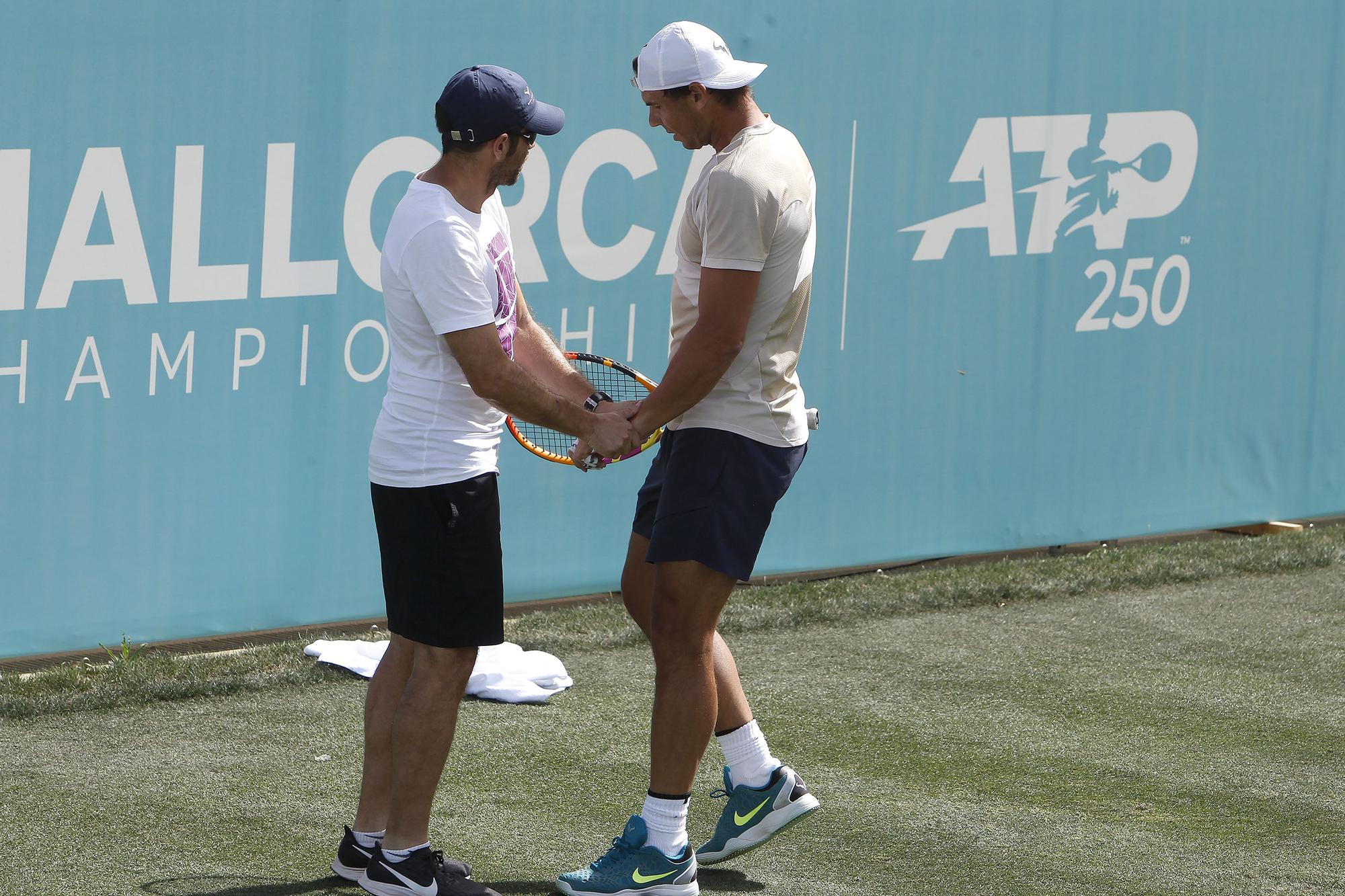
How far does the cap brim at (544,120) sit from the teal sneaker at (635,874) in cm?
145

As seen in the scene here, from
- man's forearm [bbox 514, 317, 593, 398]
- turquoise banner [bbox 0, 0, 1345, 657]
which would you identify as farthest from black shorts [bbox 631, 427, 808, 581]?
turquoise banner [bbox 0, 0, 1345, 657]

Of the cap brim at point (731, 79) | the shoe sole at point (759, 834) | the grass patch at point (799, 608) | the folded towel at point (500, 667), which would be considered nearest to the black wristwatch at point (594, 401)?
the cap brim at point (731, 79)

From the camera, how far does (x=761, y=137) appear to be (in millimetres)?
3508

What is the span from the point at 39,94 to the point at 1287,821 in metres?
3.90

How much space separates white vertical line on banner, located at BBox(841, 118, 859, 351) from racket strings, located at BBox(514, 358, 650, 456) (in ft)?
4.67

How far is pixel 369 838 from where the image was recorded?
356 centimetres

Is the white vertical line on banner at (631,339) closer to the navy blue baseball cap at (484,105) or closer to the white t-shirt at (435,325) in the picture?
the white t-shirt at (435,325)

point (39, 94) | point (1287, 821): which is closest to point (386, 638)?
point (39, 94)

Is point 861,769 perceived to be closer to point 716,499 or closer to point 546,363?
point 716,499

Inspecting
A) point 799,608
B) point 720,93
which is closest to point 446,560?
point 720,93

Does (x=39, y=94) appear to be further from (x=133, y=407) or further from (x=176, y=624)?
(x=176, y=624)

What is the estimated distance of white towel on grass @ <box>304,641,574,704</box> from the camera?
500 cm

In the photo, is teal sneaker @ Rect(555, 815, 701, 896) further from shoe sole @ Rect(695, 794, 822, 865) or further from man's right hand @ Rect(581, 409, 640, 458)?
man's right hand @ Rect(581, 409, 640, 458)

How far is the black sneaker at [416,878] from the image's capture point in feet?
11.2
